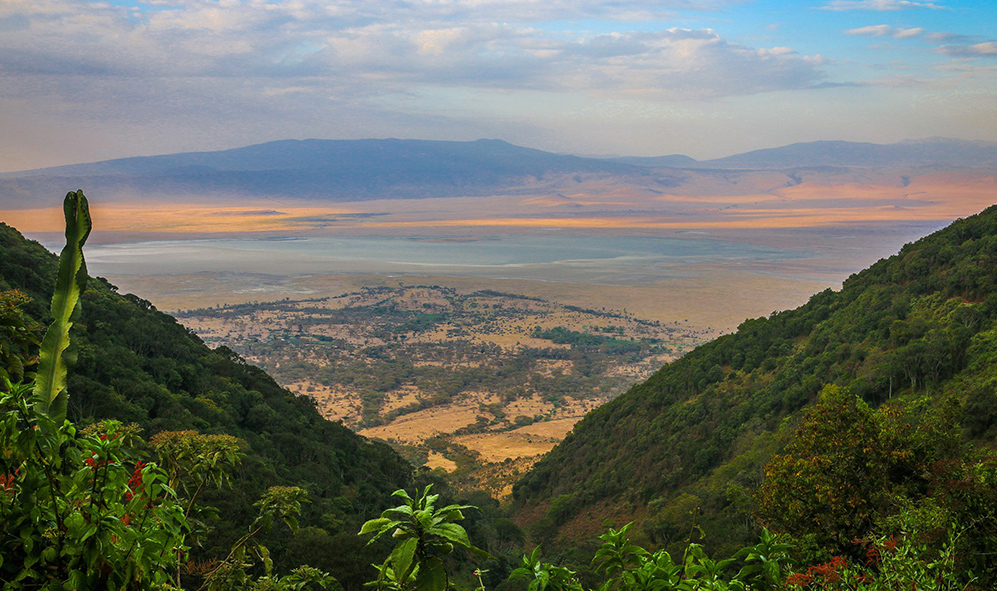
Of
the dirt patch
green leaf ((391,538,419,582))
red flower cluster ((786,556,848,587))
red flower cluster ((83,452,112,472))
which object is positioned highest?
red flower cluster ((83,452,112,472))

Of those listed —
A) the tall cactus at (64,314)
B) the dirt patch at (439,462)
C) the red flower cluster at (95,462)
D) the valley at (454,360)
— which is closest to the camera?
the red flower cluster at (95,462)

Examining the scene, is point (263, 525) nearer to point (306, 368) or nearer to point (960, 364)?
point (960, 364)

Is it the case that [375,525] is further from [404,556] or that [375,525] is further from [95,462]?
[95,462]

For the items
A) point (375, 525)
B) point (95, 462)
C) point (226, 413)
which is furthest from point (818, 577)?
point (226, 413)

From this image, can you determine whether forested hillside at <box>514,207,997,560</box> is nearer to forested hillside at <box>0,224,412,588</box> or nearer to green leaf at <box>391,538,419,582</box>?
green leaf at <box>391,538,419,582</box>

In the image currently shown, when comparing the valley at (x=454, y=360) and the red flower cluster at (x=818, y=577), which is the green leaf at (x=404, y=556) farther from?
the valley at (x=454, y=360)

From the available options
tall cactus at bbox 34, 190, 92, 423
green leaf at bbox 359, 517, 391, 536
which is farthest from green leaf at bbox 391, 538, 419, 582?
tall cactus at bbox 34, 190, 92, 423

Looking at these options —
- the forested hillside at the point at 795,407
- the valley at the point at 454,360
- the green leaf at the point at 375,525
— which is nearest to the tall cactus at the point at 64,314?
the green leaf at the point at 375,525
